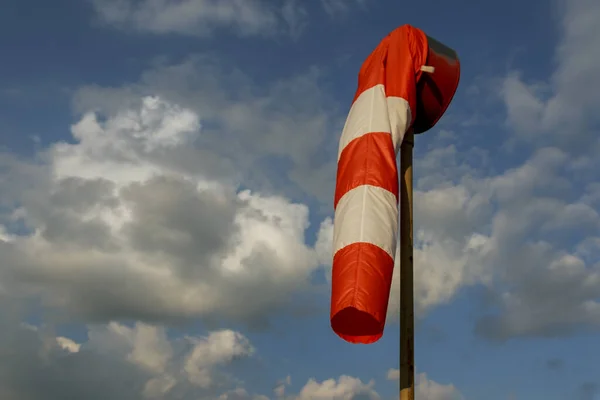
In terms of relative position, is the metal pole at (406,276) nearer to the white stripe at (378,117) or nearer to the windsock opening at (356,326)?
the white stripe at (378,117)

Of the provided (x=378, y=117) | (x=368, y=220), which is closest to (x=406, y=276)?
(x=368, y=220)

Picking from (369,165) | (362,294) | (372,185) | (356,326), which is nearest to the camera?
(362,294)

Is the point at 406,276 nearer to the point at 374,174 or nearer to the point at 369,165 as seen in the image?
the point at 374,174

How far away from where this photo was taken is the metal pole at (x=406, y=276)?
691 cm

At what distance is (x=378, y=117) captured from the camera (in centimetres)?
771

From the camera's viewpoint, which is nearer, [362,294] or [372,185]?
[362,294]

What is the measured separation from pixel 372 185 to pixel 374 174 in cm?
16

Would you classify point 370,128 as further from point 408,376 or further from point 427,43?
point 408,376

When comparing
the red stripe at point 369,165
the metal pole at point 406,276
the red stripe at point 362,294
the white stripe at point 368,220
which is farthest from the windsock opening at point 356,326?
the red stripe at point 369,165

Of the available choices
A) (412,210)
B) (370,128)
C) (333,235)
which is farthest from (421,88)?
(333,235)

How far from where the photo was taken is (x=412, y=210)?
773 centimetres

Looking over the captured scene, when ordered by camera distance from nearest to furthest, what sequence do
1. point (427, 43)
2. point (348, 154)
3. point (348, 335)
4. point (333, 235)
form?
1. point (348, 335)
2. point (333, 235)
3. point (348, 154)
4. point (427, 43)

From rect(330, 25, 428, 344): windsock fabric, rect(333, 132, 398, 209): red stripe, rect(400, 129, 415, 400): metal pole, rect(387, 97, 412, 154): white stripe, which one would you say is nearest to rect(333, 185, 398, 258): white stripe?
rect(330, 25, 428, 344): windsock fabric

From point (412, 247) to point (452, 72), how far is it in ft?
8.69
